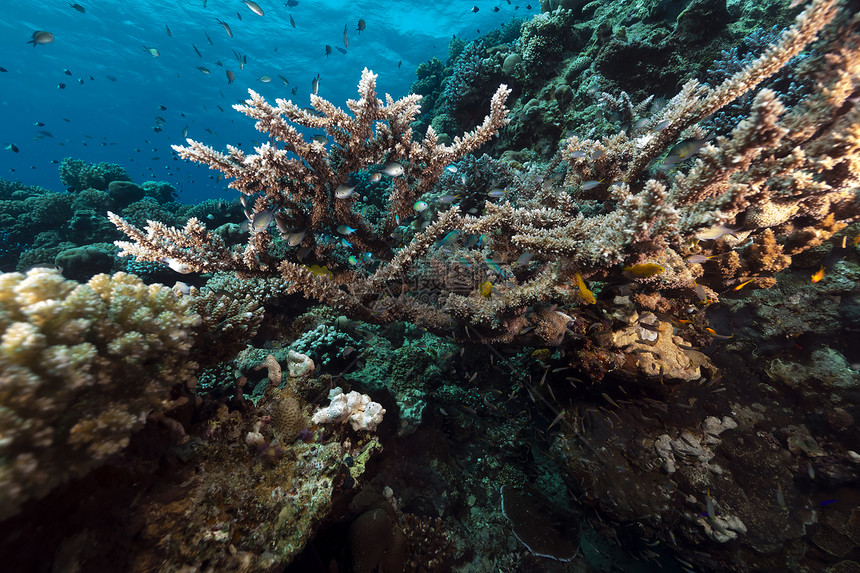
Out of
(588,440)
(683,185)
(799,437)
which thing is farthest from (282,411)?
(799,437)

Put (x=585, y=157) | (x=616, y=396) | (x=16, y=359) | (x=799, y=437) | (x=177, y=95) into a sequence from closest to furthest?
(x=16, y=359), (x=799, y=437), (x=616, y=396), (x=585, y=157), (x=177, y=95)

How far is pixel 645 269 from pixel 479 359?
287cm

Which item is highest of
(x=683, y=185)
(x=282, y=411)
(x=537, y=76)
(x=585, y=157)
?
(x=537, y=76)

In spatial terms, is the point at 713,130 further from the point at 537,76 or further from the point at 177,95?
the point at 177,95

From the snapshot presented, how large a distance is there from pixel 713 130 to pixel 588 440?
525 cm

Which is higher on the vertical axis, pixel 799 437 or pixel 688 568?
pixel 799 437

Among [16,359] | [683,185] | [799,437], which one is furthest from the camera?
[799,437]

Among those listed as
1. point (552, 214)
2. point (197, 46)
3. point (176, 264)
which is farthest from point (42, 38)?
point (197, 46)

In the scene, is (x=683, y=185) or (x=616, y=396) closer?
(x=683, y=185)

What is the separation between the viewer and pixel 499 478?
16.1ft

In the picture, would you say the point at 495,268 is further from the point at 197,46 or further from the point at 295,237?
the point at 197,46

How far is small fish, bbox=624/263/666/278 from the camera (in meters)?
2.93

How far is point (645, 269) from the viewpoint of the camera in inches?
117

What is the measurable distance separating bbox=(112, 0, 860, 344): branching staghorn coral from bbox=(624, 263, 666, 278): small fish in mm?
28
